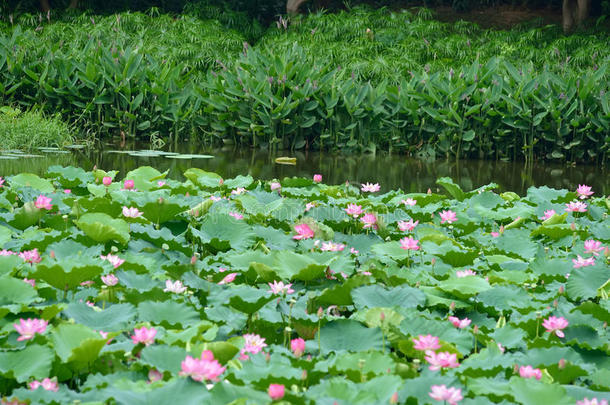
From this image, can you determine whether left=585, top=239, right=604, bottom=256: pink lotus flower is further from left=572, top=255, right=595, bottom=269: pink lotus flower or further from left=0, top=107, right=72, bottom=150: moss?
left=0, top=107, right=72, bottom=150: moss

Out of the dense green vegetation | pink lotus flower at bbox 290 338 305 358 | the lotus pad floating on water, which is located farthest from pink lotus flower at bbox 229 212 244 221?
the dense green vegetation

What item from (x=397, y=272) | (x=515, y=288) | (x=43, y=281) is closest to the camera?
(x=43, y=281)

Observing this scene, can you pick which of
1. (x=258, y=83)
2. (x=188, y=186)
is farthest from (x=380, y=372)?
(x=258, y=83)

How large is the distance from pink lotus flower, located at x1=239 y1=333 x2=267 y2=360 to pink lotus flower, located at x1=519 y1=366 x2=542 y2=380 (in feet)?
1.80

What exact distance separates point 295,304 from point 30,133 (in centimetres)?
592

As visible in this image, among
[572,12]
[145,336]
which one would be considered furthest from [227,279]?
[572,12]

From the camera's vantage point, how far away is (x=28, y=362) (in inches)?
58.9

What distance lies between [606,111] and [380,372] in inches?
255

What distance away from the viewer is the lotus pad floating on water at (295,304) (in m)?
1.43

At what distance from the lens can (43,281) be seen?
1.99 m

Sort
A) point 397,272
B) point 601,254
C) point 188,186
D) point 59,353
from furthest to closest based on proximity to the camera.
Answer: point 188,186 → point 601,254 → point 397,272 → point 59,353

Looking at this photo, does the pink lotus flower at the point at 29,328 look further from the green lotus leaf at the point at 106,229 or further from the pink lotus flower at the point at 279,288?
the green lotus leaf at the point at 106,229

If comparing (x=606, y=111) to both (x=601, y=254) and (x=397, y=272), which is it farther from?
(x=397, y=272)

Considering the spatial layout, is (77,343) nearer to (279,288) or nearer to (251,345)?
(251,345)
